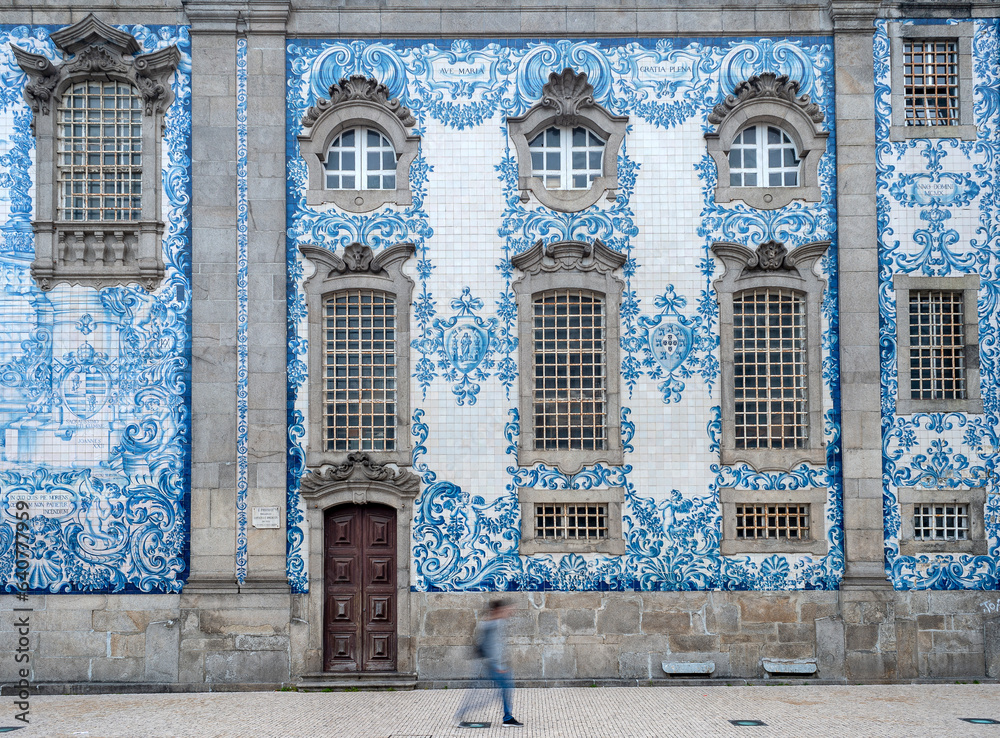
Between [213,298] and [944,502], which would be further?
[213,298]

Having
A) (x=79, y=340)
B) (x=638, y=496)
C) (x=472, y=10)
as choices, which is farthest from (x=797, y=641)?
(x=79, y=340)

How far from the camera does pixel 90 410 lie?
12.7 meters

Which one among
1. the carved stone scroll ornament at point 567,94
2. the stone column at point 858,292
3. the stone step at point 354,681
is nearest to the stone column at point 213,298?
the stone step at point 354,681

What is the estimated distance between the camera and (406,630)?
12445 mm

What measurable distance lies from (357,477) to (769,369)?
6.13 metres

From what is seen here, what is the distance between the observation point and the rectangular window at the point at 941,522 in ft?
41.8

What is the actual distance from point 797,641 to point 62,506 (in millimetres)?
10499

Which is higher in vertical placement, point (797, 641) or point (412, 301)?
point (412, 301)

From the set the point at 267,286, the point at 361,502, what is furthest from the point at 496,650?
the point at 267,286

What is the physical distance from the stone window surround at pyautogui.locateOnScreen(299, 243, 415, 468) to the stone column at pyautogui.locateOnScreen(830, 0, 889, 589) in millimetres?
6267

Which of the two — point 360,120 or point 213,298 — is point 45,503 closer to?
point 213,298

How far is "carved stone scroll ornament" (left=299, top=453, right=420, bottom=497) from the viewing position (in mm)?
12539

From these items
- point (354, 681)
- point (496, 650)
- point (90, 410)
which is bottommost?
point (354, 681)

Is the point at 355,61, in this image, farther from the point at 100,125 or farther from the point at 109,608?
the point at 109,608
